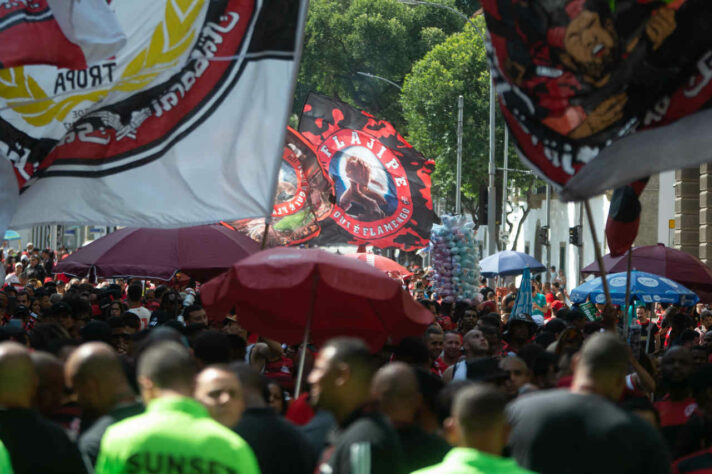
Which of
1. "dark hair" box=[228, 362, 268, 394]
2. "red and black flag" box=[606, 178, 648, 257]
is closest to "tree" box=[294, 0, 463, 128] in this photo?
"red and black flag" box=[606, 178, 648, 257]

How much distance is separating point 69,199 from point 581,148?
12.1 feet

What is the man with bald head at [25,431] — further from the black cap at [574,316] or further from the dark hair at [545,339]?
the black cap at [574,316]

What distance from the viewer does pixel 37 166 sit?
876cm

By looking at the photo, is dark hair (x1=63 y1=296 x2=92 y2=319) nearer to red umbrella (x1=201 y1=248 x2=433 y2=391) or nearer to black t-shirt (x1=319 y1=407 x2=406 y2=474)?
red umbrella (x1=201 y1=248 x2=433 y2=391)

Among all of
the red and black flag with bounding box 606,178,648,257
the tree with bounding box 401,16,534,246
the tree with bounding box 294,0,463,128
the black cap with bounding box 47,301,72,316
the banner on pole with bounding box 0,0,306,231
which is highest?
the tree with bounding box 294,0,463,128

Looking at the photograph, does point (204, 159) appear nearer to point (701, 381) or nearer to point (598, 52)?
point (598, 52)

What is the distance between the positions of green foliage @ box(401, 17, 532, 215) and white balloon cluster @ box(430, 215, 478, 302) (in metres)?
25.0

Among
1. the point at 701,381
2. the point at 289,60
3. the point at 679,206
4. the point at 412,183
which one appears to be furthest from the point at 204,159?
the point at 679,206

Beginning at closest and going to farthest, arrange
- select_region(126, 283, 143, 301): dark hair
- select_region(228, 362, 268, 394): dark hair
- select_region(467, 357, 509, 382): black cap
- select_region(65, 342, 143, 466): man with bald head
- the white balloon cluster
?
select_region(65, 342, 143, 466): man with bald head, select_region(228, 362, 268, 394): dark hair, select_region(467, 357, 509, 382): black cap, select_region(126, 283, 143, 301): dark hair, the white balloon cluster

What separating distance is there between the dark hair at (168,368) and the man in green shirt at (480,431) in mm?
968

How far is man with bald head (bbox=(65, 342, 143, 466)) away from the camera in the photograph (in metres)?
5.05

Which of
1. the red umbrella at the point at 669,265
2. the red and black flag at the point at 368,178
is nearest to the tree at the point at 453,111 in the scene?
the red and black flag at the point at 368,178

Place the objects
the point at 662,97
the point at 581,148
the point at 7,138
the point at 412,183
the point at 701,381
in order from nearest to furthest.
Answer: the point at 701,381 → the point at 662,97 → the point at 581,148 → the point at 7,138 → the point at 412,183

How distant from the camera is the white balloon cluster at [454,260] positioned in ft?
68.6
